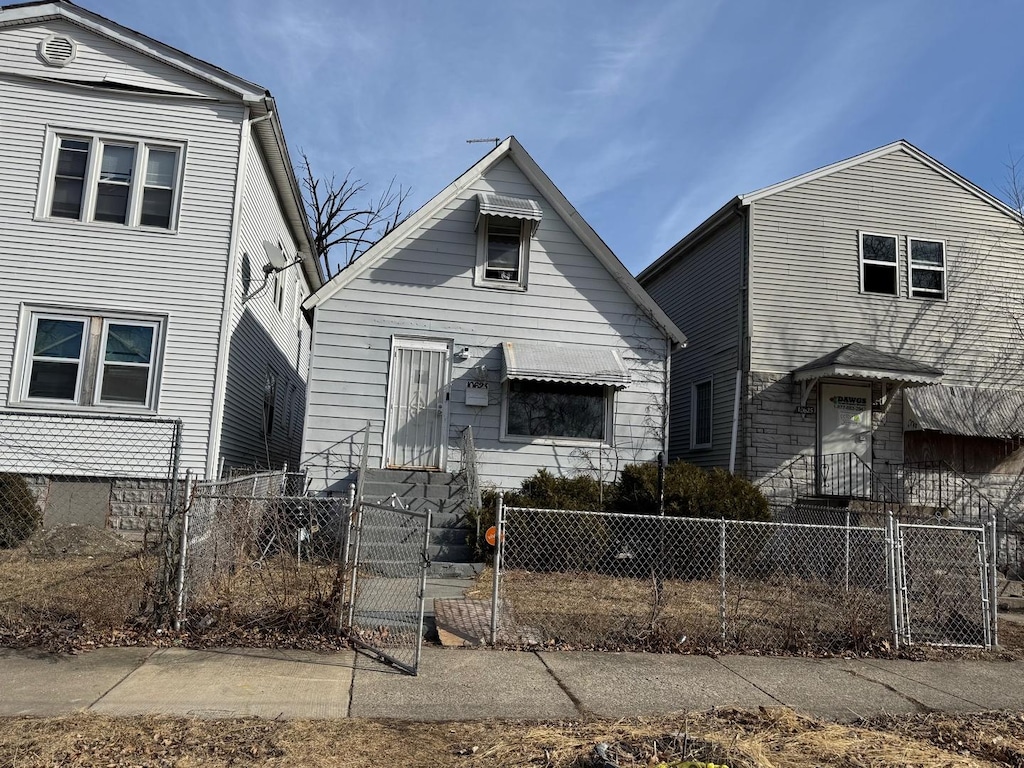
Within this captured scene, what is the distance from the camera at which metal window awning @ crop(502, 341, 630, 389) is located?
41.7 ft

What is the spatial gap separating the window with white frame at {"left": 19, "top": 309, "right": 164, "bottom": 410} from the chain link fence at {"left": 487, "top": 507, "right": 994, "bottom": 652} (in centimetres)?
634

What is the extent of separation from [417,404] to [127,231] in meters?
5.36

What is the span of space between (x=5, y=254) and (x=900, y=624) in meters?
13.2

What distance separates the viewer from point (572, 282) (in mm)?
13758

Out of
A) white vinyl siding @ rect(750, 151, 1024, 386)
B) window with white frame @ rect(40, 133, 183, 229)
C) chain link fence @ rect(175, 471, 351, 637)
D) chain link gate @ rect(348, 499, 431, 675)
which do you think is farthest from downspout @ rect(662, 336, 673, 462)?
window with white frame @ rect(40, 133, 183, 229)

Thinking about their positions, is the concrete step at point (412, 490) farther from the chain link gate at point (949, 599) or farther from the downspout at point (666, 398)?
the chain link gate at point (949, 599)

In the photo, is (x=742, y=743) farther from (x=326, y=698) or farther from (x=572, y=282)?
(x=572, y=282)

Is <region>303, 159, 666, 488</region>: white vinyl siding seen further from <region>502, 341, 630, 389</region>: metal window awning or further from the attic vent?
the attic vent

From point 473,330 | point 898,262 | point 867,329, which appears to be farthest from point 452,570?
point 898,262

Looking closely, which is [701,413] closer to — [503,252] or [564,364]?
[564,364]

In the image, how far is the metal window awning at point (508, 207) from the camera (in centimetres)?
1308

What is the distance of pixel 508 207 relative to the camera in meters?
13.2

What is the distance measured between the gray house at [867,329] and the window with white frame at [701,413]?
0.08 metres

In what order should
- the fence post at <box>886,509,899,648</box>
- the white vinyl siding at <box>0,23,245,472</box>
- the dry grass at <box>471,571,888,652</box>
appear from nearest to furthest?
the dry grass at <box>471,571,888,652</box> < the fence post at <box>886,509,899,648</box> < the white vinyl siding at <box>0,23,245,472</box>
